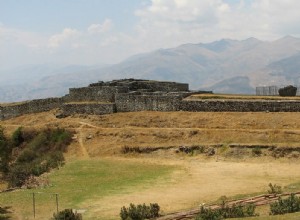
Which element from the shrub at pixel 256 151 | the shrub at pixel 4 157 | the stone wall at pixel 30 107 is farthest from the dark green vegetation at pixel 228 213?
the stone wall at pixel 30 107

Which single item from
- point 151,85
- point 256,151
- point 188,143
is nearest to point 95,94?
point 151,85

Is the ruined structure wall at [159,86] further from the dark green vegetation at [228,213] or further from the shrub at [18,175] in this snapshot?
the dark green vegetation at [228,213]

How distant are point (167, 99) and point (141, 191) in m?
21.5

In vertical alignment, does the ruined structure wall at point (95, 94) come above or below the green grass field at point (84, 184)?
above

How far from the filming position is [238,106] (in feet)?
165

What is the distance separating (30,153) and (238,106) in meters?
23.0

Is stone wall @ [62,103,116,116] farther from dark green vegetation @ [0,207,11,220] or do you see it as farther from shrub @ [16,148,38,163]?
dark green vegetation @ [0,207,11,220]

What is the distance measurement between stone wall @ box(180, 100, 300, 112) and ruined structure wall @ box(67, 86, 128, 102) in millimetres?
9969

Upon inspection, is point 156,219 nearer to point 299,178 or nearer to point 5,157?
point 299,178

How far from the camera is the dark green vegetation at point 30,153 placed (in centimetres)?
4200

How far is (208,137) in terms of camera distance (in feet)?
151

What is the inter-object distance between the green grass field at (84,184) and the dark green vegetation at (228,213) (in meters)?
7.58

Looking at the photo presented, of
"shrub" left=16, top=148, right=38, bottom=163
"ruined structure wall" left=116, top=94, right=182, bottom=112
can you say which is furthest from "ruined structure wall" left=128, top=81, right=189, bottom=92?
"shrub" left=16, top=148, right=38, bottom=163

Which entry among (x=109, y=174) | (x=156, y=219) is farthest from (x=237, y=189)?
(x=109, y=174)
